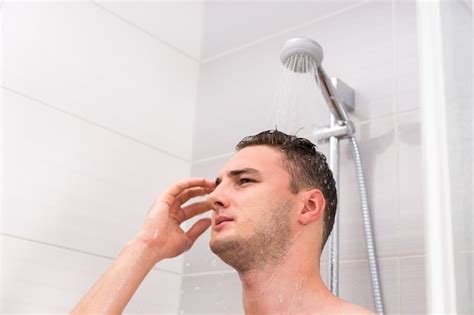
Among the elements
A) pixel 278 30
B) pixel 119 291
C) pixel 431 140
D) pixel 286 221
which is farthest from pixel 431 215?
pixel 278 30

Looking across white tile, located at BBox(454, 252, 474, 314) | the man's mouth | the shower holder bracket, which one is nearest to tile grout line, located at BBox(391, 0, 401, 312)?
the shower holder bracket

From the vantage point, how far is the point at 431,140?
0.77m

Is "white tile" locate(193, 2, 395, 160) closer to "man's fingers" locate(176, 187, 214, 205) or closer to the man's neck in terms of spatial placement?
"man's fingers" locate(176, 187, 214, 205)

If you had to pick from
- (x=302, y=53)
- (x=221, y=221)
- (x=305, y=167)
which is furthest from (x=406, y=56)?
(x=221, y=221)

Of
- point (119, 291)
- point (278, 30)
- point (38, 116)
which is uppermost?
point (278, 30)

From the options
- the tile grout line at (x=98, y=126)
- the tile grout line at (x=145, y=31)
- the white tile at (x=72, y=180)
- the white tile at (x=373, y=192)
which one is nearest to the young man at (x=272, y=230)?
the white tile at (x=373, y=192)

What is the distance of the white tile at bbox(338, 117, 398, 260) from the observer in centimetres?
141

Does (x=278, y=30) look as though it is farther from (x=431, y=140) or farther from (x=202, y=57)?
(x=431, y=140)

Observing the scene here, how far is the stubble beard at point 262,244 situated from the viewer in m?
1.26

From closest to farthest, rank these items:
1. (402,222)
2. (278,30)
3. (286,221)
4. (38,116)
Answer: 1. (286,221)
2. (402,222)
3. (38,116)
4. (278,30)

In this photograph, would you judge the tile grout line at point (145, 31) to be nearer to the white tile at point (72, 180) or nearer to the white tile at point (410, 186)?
the white tile at point (72, 180)

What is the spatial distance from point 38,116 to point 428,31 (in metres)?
1.02

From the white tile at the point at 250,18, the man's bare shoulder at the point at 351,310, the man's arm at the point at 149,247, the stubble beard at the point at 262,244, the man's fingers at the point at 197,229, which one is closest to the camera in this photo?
the man's bare shoulder at the point at 351,310

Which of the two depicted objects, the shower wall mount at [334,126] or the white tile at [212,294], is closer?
the shower wall mount at [334,126]
